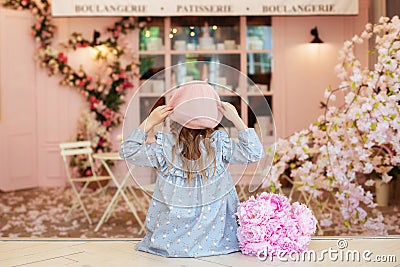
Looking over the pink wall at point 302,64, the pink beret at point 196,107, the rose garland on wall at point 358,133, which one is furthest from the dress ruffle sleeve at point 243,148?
the pink wall at point 302,64

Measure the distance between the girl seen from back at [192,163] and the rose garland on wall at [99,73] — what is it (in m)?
5.79

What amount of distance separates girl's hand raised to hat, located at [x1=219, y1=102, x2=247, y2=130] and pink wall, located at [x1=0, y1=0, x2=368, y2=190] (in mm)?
6067

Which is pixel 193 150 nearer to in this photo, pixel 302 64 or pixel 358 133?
pixel 358 133

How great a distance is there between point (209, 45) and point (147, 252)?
624 centimetres

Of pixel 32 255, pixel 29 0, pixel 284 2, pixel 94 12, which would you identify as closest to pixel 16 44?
pixel 29 0

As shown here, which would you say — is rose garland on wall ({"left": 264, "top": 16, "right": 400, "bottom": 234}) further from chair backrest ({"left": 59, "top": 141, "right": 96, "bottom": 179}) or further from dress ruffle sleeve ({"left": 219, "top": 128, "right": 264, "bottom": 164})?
chair backrest ({"left": 59, "top": 141, "right": 96, "bottom": 179})

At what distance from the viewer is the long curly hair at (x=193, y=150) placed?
2928 millimetres

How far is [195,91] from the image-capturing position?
2902 mm

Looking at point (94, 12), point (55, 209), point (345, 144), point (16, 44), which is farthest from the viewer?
point (16, 44)

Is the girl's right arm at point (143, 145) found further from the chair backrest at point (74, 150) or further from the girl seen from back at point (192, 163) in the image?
the chair backrest at point (74, 150)

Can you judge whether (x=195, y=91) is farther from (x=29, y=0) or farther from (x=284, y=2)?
(x=29, y=0)

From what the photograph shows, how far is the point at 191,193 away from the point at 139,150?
296mm

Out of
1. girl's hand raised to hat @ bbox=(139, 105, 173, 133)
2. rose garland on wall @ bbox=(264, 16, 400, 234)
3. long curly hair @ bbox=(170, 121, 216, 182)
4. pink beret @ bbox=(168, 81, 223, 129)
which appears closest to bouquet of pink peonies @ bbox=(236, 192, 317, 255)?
long curly hair @ bbox=(170, 121, 216, 182)

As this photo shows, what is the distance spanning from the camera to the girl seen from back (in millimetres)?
2912
